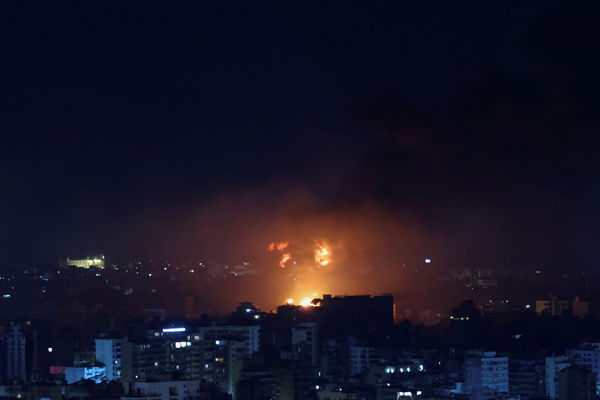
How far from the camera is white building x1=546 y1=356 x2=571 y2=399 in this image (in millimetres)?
15038

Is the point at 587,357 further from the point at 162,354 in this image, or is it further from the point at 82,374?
the point at 82,374

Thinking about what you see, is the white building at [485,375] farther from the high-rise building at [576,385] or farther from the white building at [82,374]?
the white building at [82,374]

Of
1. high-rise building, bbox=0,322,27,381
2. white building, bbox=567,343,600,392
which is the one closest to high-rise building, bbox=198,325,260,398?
high-rise building, bbox=0,322,27,381

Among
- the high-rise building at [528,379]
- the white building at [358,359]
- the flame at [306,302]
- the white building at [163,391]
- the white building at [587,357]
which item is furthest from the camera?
the flame at [306,302]

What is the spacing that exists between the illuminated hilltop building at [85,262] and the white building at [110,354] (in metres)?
9.75

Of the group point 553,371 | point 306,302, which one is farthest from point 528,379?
point 306,302

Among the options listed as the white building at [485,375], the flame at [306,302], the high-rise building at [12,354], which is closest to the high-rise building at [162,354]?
the high-rise building at [12,354]

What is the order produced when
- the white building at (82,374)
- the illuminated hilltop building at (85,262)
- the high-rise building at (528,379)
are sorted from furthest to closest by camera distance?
the illuminated hilltop building at (85,262)
the high-rise building at (528,379)
the white building at (82,374)

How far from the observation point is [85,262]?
1011 inches

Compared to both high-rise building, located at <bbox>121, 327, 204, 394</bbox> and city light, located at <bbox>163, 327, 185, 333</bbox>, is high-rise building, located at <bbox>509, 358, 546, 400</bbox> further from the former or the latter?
city light, located at <bbox>163, 327, 185, 333</bbox>

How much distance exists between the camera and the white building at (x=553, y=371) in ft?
49.3

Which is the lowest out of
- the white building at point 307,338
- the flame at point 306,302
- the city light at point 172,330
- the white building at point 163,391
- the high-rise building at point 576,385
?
the high-rise building at point 576,385

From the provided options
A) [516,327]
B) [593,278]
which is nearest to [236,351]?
[516,327]

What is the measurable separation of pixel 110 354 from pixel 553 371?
4.56 m
